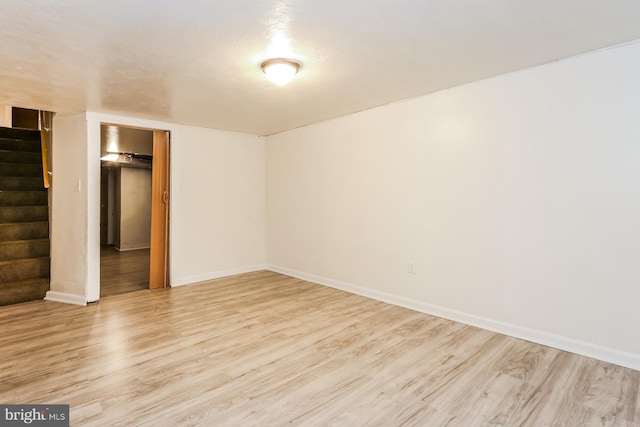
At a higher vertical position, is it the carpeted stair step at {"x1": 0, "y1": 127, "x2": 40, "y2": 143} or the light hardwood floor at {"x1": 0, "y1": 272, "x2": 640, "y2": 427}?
the carpeted stair step at {"x1": 0, "y1": 127, "x2": 40, "y2": 143}

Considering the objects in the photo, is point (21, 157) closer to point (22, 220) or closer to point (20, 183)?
point (20, 183)

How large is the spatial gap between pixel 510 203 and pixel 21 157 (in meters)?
6.63

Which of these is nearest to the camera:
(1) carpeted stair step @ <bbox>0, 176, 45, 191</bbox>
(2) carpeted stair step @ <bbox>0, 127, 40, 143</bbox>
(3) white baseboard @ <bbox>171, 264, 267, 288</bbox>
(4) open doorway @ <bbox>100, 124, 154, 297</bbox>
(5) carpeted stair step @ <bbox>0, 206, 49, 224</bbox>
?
(5) carpeted stair step @ <bbox>0, 206, 49, 224</bbox>

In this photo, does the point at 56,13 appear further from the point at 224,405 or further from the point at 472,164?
the point at 472,164

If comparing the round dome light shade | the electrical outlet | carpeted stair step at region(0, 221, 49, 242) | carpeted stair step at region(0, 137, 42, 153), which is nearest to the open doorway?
carpeted stair step at region(0, 137, 42, 153)

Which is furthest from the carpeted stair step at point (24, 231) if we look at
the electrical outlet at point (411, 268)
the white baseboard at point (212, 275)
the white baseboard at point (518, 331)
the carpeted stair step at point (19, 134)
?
the electrical outlet at point (411, 268)

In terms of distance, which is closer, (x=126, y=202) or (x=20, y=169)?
(x=20, y=169)

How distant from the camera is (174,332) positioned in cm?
298

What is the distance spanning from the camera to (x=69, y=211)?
395cm

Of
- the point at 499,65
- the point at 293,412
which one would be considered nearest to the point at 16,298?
the point at 293,412

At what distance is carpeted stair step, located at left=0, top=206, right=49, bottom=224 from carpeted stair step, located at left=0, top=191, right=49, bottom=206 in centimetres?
17

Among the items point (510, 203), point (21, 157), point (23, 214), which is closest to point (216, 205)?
point (23, 214)

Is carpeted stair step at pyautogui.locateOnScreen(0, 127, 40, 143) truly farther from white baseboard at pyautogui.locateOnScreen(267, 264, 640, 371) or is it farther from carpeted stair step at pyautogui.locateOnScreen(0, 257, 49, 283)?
white baseboard at pyautogui.locateOnScreen(267, 264, 640, 371)

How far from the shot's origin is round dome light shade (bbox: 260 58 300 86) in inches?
96.0
